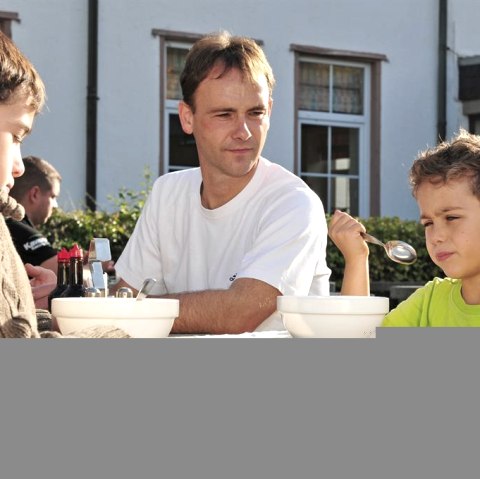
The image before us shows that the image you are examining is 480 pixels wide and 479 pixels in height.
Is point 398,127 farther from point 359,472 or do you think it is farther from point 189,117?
point 359,472

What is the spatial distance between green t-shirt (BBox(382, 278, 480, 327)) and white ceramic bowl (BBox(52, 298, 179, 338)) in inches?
26.7

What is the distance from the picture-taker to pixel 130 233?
697 cm

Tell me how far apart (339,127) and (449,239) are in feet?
26.1

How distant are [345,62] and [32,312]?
866 centimetres

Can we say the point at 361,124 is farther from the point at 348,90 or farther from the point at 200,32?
the point at 200,32

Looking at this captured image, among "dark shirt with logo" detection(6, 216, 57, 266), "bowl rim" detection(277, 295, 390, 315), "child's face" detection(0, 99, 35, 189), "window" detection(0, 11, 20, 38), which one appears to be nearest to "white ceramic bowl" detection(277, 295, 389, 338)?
"bowl rim" detection(277, 295, 390, 315)

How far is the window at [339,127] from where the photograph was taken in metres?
9.70

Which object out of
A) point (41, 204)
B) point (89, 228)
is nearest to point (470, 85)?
point (89, 228)

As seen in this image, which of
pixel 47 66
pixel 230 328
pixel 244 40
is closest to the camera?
pixel 230 328

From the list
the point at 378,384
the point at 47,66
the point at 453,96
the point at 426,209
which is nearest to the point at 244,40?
the point at 426,209

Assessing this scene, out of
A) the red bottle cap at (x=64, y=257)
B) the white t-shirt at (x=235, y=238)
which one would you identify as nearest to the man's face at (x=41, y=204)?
the white t-shirt at (x=235, y=238)

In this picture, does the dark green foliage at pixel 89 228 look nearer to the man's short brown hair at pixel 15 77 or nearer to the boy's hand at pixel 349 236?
the boy's hand at pixel 349 236

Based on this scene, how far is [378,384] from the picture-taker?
3.69 ft

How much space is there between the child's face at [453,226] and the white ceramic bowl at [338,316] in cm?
53
